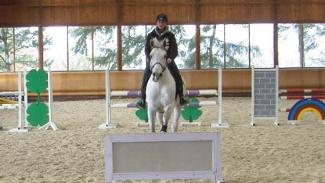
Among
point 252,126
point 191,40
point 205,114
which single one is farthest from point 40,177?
point 191,40

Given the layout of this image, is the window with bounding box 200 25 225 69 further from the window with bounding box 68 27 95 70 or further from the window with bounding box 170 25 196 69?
the window with bounding box 68 27 95 70

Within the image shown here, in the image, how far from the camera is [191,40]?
16.9 meters

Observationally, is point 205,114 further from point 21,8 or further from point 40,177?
point 21,8

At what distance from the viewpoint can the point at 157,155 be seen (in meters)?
4.53

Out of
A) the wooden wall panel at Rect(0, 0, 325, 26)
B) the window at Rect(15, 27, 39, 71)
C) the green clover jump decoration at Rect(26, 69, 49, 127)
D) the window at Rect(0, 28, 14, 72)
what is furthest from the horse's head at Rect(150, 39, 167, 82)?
the window at Rect(0, 28, 14, 72)

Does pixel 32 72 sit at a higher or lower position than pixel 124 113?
higher

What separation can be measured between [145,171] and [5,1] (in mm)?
13701

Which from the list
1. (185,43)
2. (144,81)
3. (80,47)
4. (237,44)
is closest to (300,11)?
(237,44)

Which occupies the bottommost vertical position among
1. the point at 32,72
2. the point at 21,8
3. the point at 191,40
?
the point at 32,72

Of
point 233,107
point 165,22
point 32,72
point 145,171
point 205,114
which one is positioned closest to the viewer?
point 145,171

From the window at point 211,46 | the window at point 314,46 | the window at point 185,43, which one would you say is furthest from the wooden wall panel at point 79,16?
the window at point 314,46

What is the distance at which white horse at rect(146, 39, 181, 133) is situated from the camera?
5.69m

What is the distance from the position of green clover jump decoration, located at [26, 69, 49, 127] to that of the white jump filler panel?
5.12 meters

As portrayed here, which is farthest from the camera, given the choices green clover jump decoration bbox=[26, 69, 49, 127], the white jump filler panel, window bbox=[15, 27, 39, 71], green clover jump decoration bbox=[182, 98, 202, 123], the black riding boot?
window bbox=[15, 27, 39, 71]
